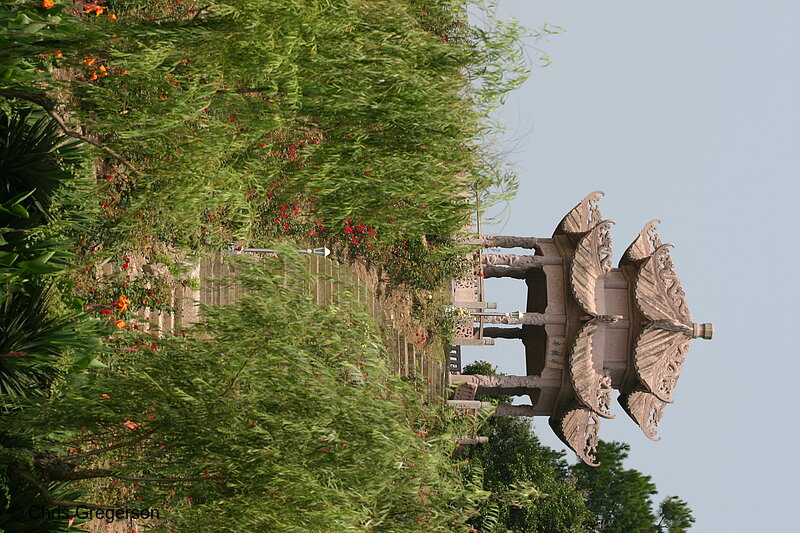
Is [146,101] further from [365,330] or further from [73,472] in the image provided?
[73,472]

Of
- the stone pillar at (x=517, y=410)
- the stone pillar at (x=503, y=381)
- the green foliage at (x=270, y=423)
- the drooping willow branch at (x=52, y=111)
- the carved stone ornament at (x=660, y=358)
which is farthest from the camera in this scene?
the stone pillar at (x=517, y=410)

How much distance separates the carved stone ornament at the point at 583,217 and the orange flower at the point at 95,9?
45.3 feet

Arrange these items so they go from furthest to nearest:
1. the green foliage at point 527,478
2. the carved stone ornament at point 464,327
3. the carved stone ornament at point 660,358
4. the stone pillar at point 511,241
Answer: the green foliage at point 527,478 → the stone pillar at point 511,241 → the carved stone ornament at point 464,327 → the carved stone ornament at point 660,358

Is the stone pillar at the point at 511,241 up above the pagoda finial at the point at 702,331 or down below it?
above

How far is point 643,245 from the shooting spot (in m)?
22.9

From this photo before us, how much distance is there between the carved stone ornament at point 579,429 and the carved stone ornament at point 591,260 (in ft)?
11.0

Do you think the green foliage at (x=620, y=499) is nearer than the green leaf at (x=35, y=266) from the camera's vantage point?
No

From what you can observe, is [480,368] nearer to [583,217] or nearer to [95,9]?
[583,217]

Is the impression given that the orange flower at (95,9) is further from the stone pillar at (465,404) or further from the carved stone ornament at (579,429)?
the carved stone ornament at (579,429)


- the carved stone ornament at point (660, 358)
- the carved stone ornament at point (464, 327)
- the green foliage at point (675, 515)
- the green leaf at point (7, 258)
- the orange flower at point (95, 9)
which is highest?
the orange flower at point (95, 9)

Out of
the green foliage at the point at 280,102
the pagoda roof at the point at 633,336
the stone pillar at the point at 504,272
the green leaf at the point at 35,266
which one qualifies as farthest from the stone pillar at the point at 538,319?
the green leaf at the point at 35,266

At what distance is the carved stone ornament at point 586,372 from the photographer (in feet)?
70.1

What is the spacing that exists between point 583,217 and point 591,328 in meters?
3.21

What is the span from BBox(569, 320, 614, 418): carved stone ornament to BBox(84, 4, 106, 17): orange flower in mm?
13957
